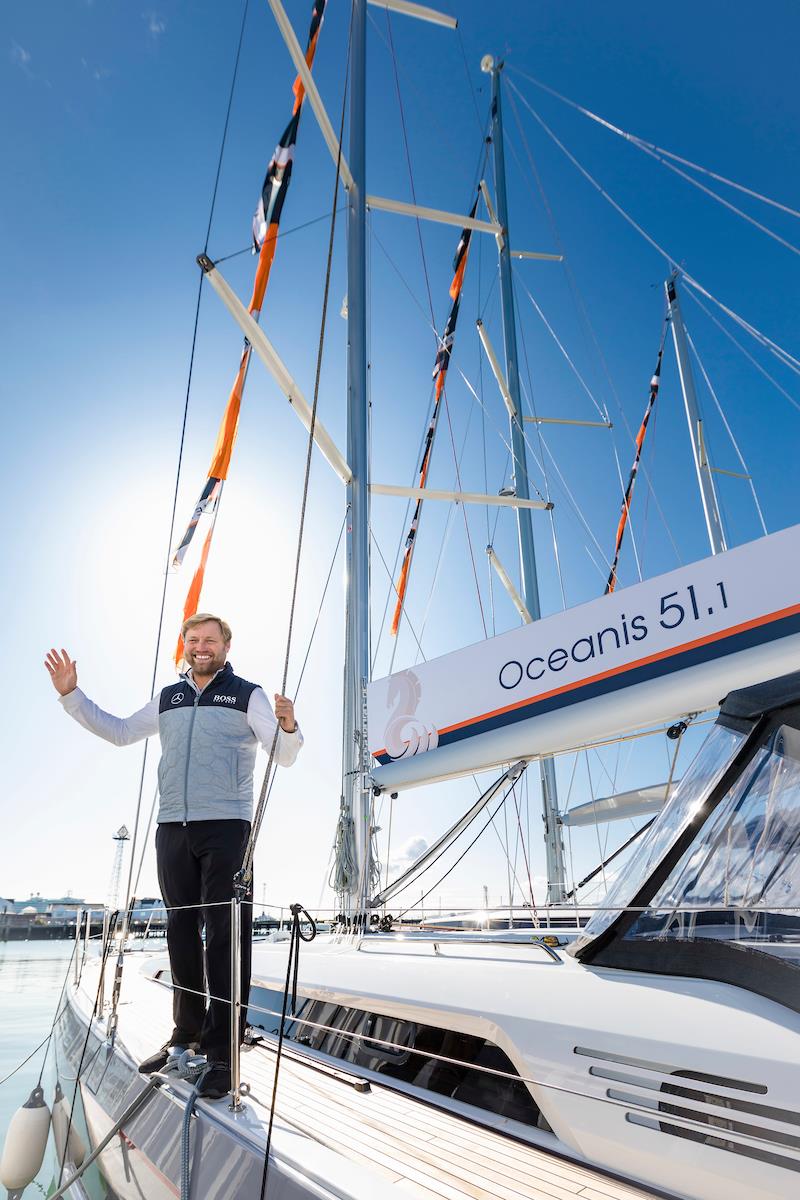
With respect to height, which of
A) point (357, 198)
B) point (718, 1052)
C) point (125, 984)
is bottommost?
point (125, 984)

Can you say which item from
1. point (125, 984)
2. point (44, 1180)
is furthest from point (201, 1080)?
point (44, 1180)

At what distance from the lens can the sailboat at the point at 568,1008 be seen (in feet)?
5.53

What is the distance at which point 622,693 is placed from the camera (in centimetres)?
347

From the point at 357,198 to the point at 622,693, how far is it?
252 inches

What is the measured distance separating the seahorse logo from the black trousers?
168 cm

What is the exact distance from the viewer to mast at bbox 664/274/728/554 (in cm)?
1038

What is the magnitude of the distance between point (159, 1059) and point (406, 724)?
2.24 metres

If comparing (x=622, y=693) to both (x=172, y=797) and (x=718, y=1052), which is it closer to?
(x=718, y=1052)

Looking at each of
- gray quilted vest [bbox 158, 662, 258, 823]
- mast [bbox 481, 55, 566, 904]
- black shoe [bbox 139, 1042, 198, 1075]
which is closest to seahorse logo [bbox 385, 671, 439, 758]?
gray quilted vest [bbox 158, 662, 258, 823]

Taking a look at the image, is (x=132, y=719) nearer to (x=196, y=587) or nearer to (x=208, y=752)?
(x=208, y=752)

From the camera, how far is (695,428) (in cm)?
1164

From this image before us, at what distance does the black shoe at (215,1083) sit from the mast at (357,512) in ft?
7.95

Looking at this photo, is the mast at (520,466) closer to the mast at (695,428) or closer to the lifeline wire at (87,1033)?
the mast at (695,428)

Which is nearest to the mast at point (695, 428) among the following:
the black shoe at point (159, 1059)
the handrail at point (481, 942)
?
the handrail at point (481, 942)
